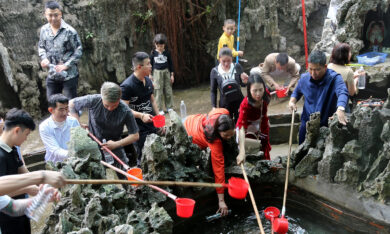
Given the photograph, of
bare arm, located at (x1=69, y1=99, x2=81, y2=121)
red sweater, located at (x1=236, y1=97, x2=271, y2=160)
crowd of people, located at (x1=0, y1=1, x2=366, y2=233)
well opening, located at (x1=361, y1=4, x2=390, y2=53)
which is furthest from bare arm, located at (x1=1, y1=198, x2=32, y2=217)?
well opening, located at (x1=361, y1=4, x2=390, y2=53)

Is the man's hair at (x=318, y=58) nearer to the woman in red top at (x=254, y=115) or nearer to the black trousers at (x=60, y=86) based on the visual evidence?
the woman in red top at (x=254, y=115)

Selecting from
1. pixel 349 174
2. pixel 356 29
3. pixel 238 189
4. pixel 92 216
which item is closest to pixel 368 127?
pixel 349 174

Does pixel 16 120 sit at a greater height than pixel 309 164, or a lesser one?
greater

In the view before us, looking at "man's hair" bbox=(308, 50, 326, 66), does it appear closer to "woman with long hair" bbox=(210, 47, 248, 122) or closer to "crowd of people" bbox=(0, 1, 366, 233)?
"crowd of people" bbox=(0, 1, 366, 233)

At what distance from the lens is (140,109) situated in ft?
14.4

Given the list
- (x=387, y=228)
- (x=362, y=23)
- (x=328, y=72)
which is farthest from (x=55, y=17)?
(x=362, y=23)

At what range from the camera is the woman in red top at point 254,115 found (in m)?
3.77

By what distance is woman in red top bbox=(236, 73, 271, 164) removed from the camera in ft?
12.4

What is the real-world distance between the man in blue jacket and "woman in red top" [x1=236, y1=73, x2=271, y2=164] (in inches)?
17.9

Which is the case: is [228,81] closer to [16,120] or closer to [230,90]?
[230,90]

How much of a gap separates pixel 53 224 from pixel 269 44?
736 centimetres

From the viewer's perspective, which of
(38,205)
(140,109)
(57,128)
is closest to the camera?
(38,205)

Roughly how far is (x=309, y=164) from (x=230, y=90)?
53.8 inches

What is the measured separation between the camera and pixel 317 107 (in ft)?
13.1
